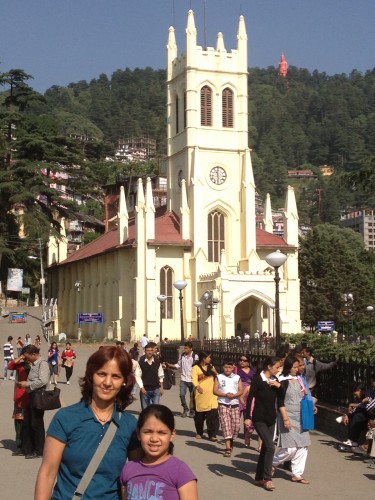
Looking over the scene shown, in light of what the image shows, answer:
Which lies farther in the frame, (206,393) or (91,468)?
(206,393)

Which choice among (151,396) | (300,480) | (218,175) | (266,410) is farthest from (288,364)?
(218,175)

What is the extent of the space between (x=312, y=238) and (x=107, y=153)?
187 ft

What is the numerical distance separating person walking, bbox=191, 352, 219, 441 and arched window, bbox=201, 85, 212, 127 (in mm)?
52005

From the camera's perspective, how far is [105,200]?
356 ft

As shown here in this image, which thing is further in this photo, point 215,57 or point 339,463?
point 215,57

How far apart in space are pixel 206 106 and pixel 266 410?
56.8m

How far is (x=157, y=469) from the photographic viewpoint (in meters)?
5.01

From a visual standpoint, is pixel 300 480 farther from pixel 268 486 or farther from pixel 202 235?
pixel 202 235

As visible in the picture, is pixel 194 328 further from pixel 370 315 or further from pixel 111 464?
pixel 111 464

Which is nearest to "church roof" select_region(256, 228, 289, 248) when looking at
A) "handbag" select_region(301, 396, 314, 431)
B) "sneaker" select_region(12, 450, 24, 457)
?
"sneaker" select_region(12, 450, 24, 457)

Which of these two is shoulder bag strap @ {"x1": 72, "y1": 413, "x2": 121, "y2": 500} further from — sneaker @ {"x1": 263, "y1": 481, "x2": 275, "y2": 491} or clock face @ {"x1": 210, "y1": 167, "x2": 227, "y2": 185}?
clock face @ {"x1": 210, "y1": 167, "x2": 227, "y2": 185}

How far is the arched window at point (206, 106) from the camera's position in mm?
67375

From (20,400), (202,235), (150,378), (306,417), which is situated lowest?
(306,417)

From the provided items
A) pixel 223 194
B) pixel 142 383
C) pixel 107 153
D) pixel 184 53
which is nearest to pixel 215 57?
pixel 184 53
